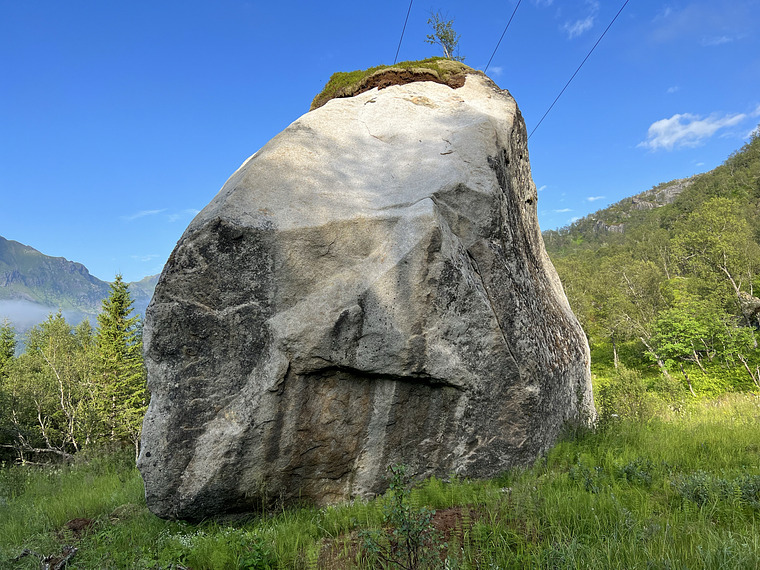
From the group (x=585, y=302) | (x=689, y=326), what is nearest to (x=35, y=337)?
(x=585, y=302)

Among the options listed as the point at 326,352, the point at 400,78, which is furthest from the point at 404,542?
the point at 400,78

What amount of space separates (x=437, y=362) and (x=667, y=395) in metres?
20.7

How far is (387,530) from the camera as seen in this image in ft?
14.5

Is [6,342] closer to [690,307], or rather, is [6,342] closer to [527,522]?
[527,522]

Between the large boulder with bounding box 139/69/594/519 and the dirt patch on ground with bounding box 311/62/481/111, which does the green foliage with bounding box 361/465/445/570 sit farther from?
the dirt patch on ground with bounding box 311/62/481/111

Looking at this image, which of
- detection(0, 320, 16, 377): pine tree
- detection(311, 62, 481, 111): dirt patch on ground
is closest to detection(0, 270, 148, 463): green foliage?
detection(0, 320, 16, 377): pine tree

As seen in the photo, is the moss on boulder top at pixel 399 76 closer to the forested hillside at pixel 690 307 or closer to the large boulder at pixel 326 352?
the large boulder at pixel 326 352

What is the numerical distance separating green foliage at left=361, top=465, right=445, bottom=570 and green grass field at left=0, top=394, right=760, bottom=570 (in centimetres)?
8

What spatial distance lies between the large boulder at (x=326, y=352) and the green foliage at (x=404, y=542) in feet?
5.46

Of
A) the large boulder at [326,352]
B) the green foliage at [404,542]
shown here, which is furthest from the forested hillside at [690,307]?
the green foliage at [404,542]

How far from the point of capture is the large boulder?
17.5ft

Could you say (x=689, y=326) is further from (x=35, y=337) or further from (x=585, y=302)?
(x=35, y=337)

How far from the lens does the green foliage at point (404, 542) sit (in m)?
3.49

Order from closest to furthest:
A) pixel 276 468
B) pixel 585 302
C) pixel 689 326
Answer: pixel 276 468 < pixel 689 326 < pixel 585 302
